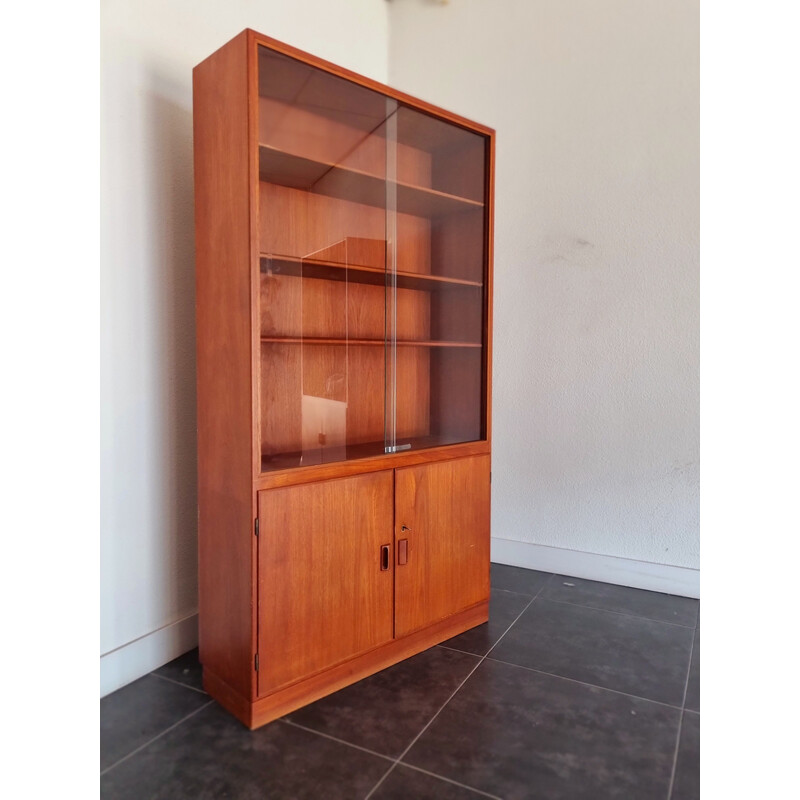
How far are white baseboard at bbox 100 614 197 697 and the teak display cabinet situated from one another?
252 mm

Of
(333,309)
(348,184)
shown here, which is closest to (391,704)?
(333,309)

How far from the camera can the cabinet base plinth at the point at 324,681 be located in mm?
1866

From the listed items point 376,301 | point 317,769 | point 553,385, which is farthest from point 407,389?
point 317,769

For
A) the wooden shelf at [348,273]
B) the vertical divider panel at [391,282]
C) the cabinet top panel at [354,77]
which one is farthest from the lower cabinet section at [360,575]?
the cabinet top panel at [354,77]

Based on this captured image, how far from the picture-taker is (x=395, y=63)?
3.52m

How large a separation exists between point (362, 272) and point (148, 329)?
78 centimetres

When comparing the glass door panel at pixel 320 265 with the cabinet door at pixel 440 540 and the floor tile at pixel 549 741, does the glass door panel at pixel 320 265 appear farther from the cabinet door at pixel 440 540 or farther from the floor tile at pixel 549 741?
the floor tile at pixel 549 741

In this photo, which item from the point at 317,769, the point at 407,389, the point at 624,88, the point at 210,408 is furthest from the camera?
the point at 624,88

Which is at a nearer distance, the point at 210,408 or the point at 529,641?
the point at 210,408

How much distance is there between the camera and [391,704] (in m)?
1.97

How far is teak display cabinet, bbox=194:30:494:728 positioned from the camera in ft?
6.11

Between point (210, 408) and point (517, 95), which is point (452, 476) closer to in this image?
point (210, 408)
